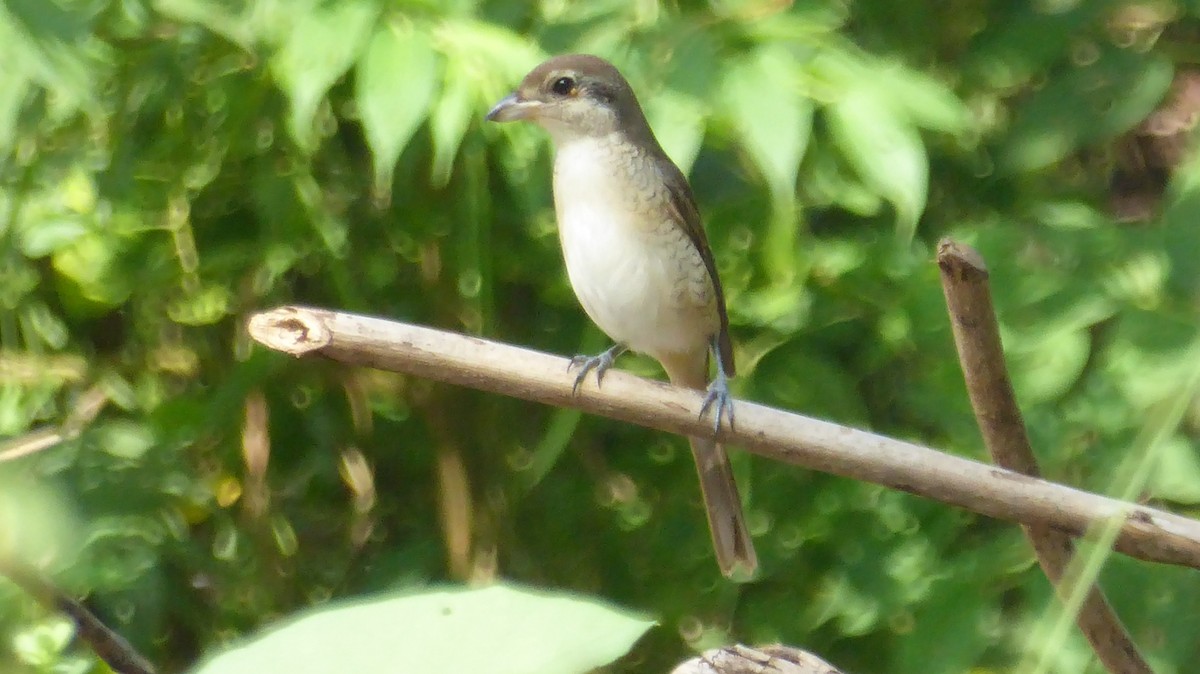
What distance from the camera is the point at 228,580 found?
3.23 m

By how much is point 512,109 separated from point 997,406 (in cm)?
116

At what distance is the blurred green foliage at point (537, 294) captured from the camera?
2.33 metres

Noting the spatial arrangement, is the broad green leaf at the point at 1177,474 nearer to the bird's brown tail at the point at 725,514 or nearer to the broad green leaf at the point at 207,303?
the bird's brown tail at the point at 725,514

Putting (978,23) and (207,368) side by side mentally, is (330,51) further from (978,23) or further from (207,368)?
(978,23)

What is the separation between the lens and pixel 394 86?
2215 millimetres

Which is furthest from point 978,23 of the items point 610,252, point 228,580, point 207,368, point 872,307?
point 228,580

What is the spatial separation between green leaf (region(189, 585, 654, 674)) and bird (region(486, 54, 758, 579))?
173 cm

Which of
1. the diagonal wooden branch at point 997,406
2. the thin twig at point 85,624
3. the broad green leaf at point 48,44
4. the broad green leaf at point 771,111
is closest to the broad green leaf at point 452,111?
the broad green leaf at point 771,111

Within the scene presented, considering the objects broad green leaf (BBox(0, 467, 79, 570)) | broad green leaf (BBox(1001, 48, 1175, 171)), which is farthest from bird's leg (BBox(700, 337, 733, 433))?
broad green leaf (BBox(1001, 48, 1175, 171))

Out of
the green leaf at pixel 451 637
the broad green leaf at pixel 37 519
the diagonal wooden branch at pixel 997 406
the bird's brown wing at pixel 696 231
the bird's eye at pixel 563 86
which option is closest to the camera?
the green leaf at pixel 451 637

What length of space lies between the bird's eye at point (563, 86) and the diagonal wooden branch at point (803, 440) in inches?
42.5

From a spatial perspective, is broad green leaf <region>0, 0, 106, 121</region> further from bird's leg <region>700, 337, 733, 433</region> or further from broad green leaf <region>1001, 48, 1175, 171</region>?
broad green leaf <region>1001, 48, 1175, 171</region>

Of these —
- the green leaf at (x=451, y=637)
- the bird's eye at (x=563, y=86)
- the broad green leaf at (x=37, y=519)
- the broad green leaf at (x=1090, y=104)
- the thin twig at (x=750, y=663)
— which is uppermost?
the green leaf at (x=451, y=637)

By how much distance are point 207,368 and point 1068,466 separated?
1874mm
